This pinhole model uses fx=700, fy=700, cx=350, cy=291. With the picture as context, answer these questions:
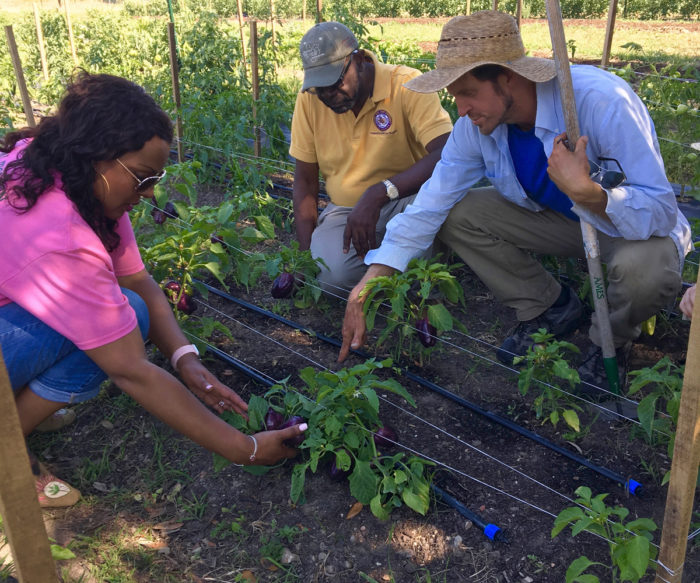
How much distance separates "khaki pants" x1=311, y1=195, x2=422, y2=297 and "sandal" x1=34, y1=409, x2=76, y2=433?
1207mm

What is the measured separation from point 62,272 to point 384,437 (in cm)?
105

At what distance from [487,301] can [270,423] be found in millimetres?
1428

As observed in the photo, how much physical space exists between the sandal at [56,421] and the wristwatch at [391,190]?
1.50 m

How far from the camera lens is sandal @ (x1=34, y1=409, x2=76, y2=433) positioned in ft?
8.04

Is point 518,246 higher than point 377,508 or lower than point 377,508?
higher

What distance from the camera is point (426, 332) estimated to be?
256cm

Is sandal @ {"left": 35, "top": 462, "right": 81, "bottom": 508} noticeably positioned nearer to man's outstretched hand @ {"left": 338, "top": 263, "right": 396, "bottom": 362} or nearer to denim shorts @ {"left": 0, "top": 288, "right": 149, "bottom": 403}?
denim shorts @ {"left": 0, "top": 288, "right": 149, "bottom": 403}

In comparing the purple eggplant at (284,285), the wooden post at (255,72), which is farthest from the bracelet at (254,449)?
the wooden post at (255,72)

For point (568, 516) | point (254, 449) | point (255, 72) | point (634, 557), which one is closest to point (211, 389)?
point (254, 449)

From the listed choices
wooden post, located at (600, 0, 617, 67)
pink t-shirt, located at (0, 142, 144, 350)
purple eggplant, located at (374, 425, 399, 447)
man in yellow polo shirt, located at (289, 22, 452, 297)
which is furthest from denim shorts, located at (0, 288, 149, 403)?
wooden post, located at (600, 0, 617, 67)

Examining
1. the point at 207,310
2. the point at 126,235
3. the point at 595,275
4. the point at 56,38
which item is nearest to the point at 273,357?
the point at 207,310

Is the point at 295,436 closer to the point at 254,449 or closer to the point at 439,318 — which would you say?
the point at 254,449

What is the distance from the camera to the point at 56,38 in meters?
13.1

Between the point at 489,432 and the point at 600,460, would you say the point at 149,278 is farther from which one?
the point at 600,460
